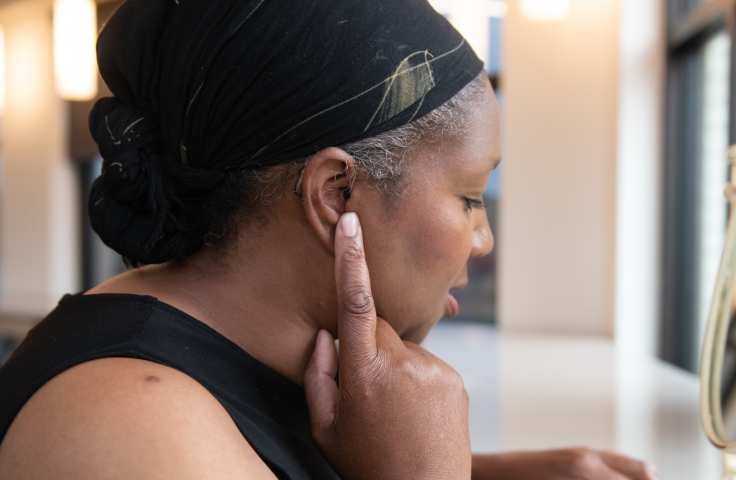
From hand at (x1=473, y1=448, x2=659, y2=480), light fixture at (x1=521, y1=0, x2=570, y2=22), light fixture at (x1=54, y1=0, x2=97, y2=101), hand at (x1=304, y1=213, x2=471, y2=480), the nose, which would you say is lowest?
hand at (x1=473, y1=448, x2=659, y2=480)

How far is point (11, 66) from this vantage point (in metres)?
5.79

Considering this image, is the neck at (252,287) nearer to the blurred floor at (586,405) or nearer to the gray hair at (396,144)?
the gray hair at (396,144)

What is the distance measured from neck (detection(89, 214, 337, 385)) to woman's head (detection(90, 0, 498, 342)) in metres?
0.02

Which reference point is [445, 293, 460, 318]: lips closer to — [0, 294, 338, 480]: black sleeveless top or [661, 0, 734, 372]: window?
[0, 294, 338, 480]: black sleeveless top

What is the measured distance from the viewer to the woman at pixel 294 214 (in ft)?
1.99

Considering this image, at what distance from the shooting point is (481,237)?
75 cm

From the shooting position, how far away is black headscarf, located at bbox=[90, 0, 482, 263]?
62 cm

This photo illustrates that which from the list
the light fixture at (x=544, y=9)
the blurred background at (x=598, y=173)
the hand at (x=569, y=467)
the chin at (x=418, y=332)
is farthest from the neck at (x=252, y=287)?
the light fixture at (x=544, y=9)

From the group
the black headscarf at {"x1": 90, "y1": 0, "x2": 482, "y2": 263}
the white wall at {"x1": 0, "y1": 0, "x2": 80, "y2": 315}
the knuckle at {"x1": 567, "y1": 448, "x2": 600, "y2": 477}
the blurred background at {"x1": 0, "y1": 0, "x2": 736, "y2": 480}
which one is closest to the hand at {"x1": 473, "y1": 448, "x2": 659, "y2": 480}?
the knuckle at {"x1": 567, "y1": 448, "x2": 600, "y2": 477}

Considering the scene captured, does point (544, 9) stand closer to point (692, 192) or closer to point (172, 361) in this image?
point (692, 192)

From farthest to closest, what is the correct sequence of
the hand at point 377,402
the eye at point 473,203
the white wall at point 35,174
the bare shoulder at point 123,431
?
the white wall at point 35,174 → the eye at point 473,203 → the hand at point 377,402 → the bare shoulder at point 123,431

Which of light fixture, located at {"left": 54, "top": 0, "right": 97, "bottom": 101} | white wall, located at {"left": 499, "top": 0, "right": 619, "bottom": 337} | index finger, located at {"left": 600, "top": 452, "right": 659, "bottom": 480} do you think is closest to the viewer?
index finger, located at {"left": 600, "top": 452, "right": 659, "bottom": 480}

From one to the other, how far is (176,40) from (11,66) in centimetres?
615

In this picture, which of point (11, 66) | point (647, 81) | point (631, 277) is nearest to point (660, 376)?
point (631, 277)
